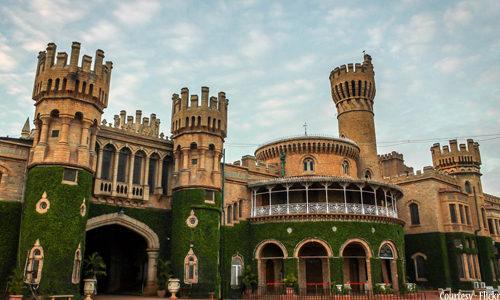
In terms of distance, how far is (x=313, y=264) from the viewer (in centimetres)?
3191

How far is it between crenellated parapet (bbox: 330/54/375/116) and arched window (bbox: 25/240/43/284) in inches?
1281

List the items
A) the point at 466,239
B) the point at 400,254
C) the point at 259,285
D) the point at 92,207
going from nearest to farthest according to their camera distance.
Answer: the point at 92,207, the point at 259,285, the point at 400,254, the point at 466,239

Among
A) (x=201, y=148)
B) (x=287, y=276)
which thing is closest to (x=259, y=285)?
(x=287, y=276)

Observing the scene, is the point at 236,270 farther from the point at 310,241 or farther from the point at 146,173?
the point at 146,173

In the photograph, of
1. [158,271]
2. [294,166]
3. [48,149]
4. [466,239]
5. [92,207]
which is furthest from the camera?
[466,239]

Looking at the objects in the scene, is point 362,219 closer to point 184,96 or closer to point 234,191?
point 234,191

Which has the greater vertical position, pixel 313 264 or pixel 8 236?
pixel 8 236

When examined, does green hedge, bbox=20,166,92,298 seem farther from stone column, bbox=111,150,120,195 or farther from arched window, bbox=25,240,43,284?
stone column, bbox=111,150,120,195

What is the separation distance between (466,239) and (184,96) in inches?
1186

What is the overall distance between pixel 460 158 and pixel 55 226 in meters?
40.7

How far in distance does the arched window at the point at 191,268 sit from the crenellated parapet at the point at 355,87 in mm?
24745

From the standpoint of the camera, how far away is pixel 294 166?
36.6m

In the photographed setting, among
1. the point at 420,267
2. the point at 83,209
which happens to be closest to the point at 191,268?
the point at 83,209

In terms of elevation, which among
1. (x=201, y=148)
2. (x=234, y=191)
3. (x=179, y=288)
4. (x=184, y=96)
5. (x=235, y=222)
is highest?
(x=184, y=96)
